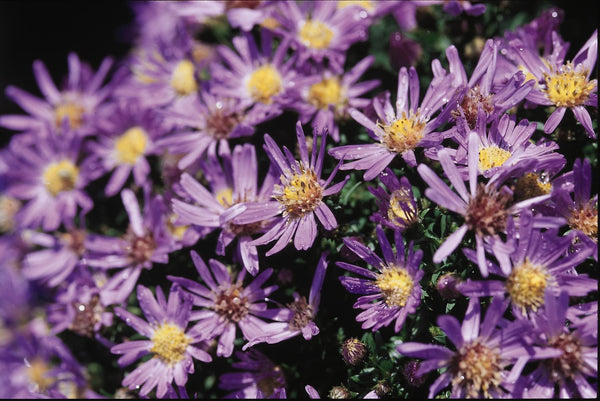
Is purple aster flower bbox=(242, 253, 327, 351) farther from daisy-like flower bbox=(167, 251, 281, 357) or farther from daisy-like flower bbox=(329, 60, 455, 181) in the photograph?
daisy-like flower bbox=(329, 60, 455, 181)

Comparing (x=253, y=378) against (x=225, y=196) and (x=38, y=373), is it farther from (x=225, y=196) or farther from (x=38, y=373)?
(x=38, y=373)

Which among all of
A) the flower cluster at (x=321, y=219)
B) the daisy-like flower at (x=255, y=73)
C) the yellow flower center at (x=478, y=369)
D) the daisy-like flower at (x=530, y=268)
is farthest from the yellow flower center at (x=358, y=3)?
the yellow flower center at (x=478, y=369)

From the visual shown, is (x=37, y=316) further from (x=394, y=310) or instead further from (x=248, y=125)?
(x=394, y=310)

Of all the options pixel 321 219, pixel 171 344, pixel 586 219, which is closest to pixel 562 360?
pixel 586 219

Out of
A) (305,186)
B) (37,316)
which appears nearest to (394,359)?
(305,186)

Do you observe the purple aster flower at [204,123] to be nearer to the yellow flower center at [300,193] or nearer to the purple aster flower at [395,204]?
the yellow flower center at [300,193]

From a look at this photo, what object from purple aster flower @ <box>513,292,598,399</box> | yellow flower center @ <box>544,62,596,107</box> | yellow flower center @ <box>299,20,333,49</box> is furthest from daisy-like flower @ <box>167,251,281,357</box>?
yellow flower center @ <box>544,62,596,107</box>
